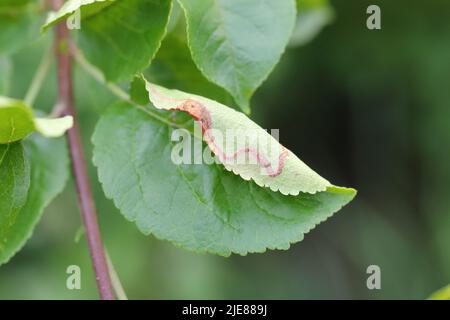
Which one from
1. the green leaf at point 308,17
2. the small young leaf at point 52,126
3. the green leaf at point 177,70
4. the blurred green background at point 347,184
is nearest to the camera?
the small young leaf at point 52,126

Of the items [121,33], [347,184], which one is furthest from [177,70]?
[347,184]

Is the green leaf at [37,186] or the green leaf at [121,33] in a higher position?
the green leaf at [121,33]

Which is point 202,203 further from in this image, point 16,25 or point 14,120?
point 16,25

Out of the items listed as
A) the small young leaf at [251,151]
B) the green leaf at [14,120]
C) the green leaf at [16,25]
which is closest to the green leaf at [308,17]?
the green leaf at [16,25]

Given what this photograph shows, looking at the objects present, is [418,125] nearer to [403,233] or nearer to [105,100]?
[403,233]

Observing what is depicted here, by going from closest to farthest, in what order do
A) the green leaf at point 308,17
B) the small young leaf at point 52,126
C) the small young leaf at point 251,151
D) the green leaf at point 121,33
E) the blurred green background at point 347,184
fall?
the small young leaf at point 52,126
the small young leaf at point 251,151
the green leaf at point 121,33
the green leaf at point 308,17
the blurred green background at point 347,184

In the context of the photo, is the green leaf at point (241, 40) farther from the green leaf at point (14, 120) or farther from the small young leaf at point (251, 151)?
the green leaf at point (14, 120)

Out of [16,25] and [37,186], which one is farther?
[16,25]

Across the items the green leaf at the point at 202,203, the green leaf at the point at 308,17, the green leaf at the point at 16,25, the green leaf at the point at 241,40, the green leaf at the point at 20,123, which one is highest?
the green leaf at the point at 308,17
